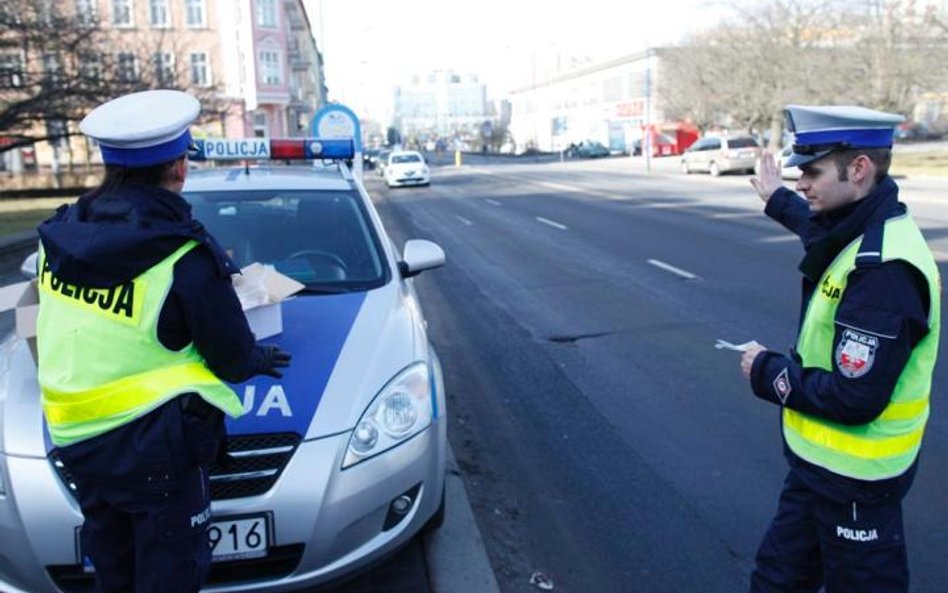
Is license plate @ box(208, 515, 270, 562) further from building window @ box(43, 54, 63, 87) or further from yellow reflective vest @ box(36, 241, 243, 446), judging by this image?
building window @ box(43, 54, 63, 87)

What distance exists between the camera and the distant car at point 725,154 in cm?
3316

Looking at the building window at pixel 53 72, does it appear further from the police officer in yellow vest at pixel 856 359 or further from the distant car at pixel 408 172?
the police officer in yellow vest at pixel 856 359

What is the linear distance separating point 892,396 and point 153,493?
6.36 feet

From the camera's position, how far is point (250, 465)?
2.95 metres

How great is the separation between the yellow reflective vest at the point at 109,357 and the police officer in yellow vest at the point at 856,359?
159 centimetres

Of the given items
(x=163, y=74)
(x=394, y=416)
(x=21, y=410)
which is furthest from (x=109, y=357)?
(x=163, y=74)

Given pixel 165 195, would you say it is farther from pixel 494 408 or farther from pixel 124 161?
pixel 494 408

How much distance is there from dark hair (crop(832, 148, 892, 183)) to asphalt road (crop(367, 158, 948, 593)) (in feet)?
6.24

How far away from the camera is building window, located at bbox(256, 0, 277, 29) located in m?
57.1

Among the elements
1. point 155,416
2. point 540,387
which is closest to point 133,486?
point 155,416

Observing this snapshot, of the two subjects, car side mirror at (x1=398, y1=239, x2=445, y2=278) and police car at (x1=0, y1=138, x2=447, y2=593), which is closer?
police car at (x1=0, y1=138, x2=447, y2=593)

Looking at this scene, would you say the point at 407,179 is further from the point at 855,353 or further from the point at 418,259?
the point at 855,353

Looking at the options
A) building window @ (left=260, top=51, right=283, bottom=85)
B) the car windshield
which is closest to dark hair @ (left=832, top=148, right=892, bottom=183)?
the car windshield

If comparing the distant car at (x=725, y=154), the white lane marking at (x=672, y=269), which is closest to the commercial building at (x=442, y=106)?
the distant car at (x=725, y=154)
